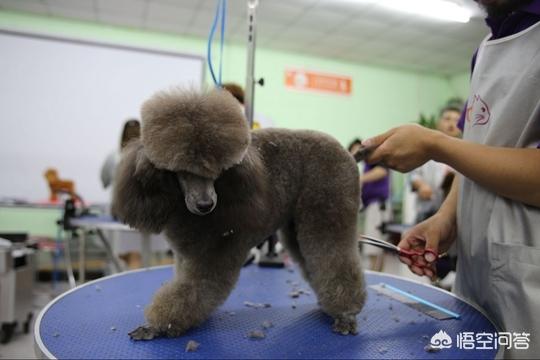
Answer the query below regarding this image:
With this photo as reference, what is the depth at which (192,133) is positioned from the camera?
0.60m

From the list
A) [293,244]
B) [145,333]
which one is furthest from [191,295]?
[293,244]

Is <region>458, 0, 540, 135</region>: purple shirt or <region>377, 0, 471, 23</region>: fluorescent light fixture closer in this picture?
<region>458, 0, 540, 135</region>: purple shirt

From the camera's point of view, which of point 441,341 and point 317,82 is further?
point 317,82

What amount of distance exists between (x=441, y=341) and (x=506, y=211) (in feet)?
0.89

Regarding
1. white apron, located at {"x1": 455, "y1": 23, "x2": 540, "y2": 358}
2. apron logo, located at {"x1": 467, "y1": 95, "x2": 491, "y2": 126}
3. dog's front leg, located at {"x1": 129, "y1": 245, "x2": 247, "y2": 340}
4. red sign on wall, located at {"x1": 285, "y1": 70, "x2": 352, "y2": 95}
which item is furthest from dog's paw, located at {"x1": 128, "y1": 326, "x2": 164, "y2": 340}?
red sign on wall, located at {"x1": 285, "y1": 70, "x2": 352, "y2": 95}

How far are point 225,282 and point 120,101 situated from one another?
359 cm

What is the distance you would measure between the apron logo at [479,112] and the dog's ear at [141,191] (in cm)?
63

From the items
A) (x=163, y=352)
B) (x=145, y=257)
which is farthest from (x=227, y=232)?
(x=145, y=257)

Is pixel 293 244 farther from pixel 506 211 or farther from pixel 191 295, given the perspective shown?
pixel 506 211

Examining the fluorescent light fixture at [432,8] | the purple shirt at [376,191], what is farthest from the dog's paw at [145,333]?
the fluorescent light fixture at [432,8]

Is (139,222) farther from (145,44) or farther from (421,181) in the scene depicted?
(145,44)

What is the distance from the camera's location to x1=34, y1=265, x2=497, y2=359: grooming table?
653mm

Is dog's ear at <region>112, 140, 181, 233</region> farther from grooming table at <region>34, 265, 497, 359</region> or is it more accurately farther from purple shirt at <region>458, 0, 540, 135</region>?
→ purple shirt at <region>458, 0, 540, 135</region>

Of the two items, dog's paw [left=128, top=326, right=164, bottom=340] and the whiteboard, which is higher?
the whiteboard
